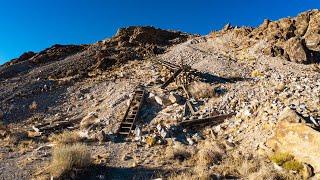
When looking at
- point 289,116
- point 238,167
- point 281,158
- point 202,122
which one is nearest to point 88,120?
point 202,122

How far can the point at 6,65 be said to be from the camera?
34.0 m

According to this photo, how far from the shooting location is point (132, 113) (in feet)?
69.1

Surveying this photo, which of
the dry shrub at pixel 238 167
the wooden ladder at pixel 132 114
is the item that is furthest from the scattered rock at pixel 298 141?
the wooden ladder at pixel 132 114

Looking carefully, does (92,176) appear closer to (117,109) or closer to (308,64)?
(117,109)

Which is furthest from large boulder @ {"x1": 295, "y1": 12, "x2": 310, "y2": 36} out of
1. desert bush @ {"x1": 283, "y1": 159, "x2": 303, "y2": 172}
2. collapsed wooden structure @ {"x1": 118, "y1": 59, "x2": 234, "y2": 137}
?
desert bush @ {"x1": 283, "y1": 159, "x2": 303, "y2": 172}

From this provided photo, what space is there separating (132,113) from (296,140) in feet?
30.1

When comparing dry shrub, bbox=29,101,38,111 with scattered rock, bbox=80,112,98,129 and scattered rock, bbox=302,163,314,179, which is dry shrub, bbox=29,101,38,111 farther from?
scattered rock, bbox=302,163,314,179

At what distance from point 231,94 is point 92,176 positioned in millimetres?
9134

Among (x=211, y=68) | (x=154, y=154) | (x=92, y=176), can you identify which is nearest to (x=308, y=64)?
(x=211, y=68)

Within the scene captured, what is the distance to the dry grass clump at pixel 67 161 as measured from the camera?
13809 mm

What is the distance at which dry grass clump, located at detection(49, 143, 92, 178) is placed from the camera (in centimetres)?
1381

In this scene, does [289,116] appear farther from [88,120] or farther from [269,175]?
[88,120]

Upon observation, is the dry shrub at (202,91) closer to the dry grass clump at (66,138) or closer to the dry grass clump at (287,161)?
the dry grass clump at (66,138)

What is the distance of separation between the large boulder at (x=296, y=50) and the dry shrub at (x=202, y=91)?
786 centimetres
